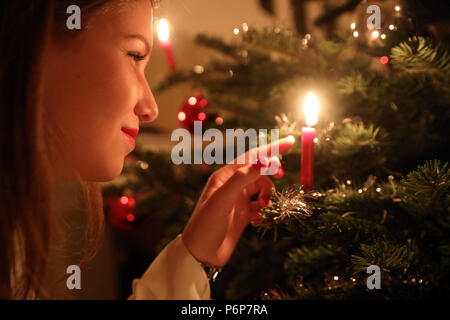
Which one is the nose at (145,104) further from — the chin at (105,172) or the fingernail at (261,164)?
the fingernail at (261,164)

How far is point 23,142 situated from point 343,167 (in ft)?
1.80

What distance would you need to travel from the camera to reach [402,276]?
0.60m

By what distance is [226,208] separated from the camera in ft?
2.49

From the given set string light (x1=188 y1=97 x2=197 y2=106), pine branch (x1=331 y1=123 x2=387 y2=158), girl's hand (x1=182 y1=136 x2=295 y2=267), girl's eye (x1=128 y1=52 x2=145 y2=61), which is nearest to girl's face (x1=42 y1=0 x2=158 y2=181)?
girl's eye (x1=128 y1=52 x2=145 y2=61)

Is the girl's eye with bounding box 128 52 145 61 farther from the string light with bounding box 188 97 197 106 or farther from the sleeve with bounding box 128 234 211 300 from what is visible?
the string light with bounding box 188 97 197 106

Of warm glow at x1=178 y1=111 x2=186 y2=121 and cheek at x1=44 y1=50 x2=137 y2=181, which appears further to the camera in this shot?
warm glow at x1=178 y1=111 x2=186 y2=121

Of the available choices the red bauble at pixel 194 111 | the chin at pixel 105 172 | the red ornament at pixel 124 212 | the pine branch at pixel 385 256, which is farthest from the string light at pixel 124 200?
the pine branch at pixel 385 256

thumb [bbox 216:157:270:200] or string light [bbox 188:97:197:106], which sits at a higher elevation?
string light [bbox 188:97:197:106]

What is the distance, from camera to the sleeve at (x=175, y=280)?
0.78 m

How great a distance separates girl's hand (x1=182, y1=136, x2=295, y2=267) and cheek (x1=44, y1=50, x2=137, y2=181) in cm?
19

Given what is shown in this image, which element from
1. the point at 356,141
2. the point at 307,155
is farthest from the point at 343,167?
the point at 307,155

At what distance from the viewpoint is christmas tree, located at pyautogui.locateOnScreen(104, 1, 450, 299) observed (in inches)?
24.1

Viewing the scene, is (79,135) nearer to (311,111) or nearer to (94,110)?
(94,110)

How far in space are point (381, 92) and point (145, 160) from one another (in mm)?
585
